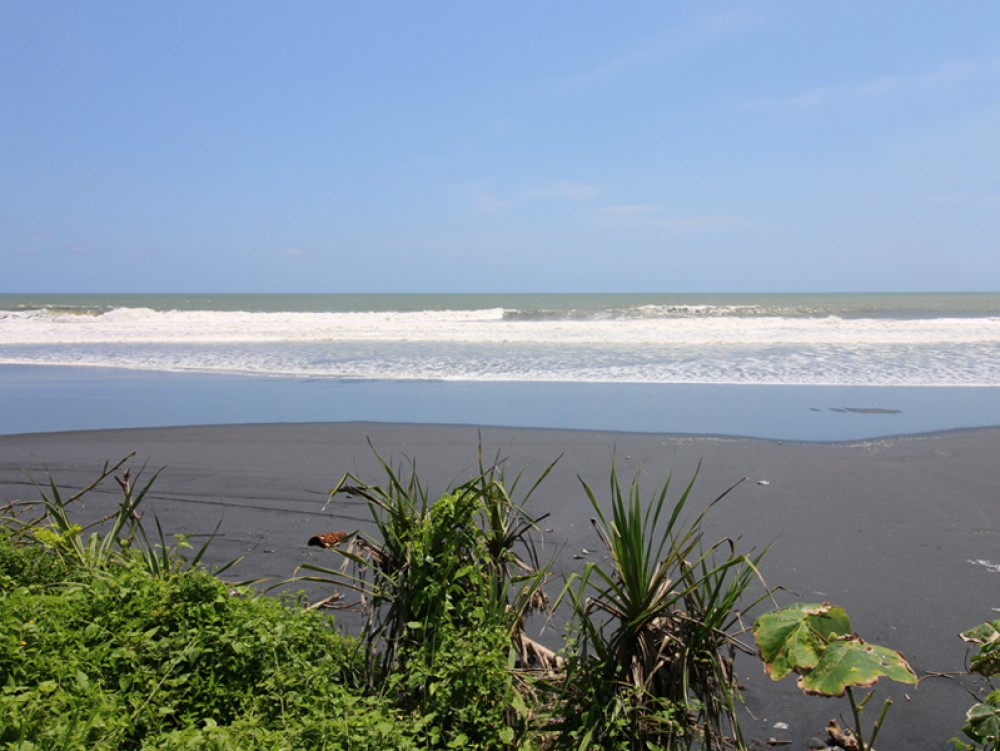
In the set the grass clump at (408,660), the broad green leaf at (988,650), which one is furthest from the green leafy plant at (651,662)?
the broad green leaf at (988,650)

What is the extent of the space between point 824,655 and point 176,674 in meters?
2.18

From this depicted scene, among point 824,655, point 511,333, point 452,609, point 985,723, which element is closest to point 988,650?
point 985,723

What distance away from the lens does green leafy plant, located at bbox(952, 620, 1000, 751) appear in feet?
7.52

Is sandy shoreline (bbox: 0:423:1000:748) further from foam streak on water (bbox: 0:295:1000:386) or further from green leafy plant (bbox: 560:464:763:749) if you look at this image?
foam streak on water (bbox: 0:295:1000:386)

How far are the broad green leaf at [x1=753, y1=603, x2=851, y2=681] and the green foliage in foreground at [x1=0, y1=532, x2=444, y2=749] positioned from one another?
1.13 m

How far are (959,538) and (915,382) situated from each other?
922cm

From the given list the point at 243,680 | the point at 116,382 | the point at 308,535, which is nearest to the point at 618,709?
the point at 243,680

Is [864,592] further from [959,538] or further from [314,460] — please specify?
[314,460]

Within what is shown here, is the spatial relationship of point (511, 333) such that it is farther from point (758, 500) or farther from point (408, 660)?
point (408, 660)

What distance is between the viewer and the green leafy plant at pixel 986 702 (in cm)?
229

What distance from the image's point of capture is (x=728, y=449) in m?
8.56

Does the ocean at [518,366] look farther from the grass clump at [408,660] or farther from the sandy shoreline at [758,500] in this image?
the grass clump at [408,660]

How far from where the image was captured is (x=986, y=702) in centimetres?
240

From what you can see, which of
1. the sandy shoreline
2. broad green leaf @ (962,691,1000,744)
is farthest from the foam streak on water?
broad green leaf @ (962,691,1000,744)
